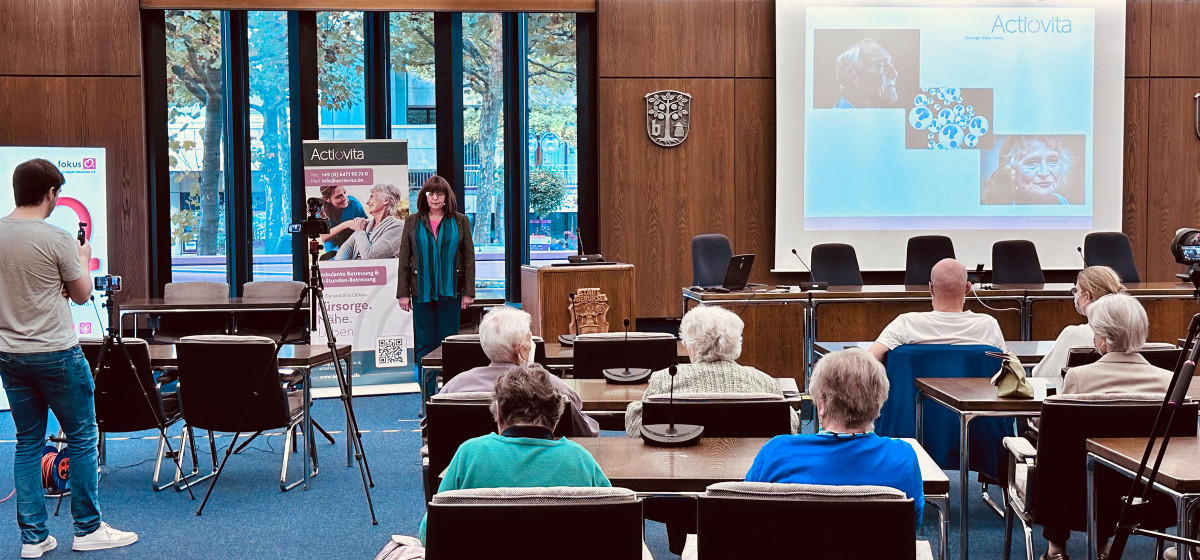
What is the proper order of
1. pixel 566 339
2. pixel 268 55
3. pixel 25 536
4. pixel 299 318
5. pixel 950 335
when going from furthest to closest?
pixel 268 55 < pixel 299 318 < pixel 566 339 < pixel 950 335 < pixel 25 536

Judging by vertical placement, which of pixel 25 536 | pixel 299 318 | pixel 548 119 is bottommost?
pixel 25 536

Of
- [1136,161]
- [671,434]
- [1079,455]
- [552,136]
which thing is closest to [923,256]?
[1136,161]

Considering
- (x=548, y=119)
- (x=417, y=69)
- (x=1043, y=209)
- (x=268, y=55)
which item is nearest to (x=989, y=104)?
(x=1043, y=209)

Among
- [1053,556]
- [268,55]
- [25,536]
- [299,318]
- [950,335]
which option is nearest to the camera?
[1053,556]

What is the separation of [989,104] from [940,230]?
1.19m

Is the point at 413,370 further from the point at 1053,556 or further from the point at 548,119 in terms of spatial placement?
the point at 1053,556

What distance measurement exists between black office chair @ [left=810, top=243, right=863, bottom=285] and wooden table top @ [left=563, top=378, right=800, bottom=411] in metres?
4.26

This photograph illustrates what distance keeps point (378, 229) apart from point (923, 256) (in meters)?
4.20

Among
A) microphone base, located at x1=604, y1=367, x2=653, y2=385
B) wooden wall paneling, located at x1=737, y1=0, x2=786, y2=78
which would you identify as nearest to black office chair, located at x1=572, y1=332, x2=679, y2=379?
microphone base, located at x1=604, y1=367, x2=653, y2=385

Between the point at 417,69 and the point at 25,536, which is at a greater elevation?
the point at 417,69

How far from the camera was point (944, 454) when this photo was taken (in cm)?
414

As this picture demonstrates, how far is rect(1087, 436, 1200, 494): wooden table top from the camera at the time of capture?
2459mm

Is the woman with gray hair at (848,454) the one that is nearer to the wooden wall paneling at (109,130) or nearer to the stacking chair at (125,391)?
the stacking chair at (125,391)

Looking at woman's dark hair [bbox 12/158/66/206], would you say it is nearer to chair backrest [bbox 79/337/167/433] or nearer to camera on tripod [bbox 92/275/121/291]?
camera on tripod [bbox 92/275/121/291]
